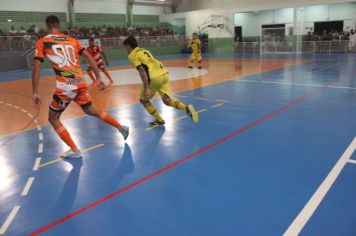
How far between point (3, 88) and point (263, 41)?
23990mm

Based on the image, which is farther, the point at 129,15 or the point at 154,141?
the point at 129,15

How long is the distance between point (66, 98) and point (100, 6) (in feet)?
102

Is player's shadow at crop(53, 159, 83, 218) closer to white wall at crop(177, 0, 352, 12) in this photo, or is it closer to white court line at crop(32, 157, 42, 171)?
white court line at crop(32, 157, 42, 171)

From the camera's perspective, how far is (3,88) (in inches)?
554

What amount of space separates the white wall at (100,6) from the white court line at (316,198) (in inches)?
1238

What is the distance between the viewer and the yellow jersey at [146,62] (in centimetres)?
641

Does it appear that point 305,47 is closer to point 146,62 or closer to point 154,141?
point 146,62

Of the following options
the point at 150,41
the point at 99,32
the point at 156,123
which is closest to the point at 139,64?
the point at 156,123

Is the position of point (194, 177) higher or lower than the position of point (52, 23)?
lower

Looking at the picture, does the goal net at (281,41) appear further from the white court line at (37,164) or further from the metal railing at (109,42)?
the white court line at (37,164)

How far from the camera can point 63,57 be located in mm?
5082

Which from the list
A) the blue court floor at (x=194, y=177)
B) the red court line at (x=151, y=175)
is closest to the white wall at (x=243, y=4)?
the blue court floor at (x=194, y=177)

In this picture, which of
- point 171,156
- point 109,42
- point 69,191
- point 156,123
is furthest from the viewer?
point 109,42

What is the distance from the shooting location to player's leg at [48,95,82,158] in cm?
531
